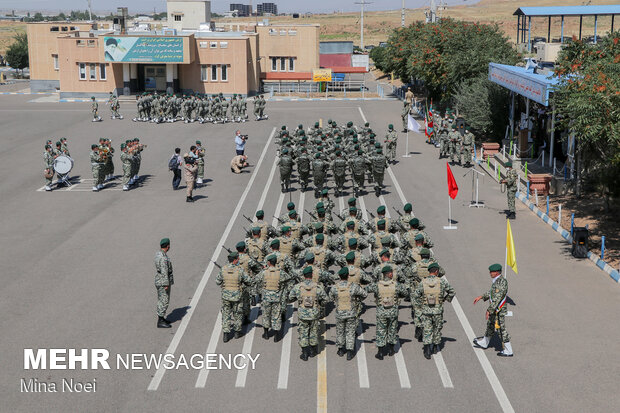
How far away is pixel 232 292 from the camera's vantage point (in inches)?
535

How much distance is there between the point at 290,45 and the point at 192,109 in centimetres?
2415

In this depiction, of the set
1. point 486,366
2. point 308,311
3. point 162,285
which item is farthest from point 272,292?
point 486,366

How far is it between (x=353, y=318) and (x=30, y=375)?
216 inches

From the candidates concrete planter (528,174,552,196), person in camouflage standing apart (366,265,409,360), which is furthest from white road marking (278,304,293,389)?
concrete planter (528,174,552,196)

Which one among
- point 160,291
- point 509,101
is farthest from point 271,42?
point 160,291

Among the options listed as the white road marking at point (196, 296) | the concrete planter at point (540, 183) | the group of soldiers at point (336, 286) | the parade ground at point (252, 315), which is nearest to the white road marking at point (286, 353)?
the parade ground at point (252, 315)

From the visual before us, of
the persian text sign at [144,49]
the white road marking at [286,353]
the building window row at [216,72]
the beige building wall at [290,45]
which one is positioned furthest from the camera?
the beige building wall at [290,45]

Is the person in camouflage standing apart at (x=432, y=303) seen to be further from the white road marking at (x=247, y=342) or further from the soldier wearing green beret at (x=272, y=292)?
the white road marking at (x=247, y=342)

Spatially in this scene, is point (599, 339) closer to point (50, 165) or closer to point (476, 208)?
point (476, 208)

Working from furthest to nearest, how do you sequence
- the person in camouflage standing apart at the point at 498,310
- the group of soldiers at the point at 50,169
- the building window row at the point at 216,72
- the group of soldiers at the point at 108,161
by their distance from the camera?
the building window row at the point at 216,72
the group of soldiers at the point at 50,169
the group of soldiers at the point at 108,161
the person in camouflage standing apart at the point at 498,310

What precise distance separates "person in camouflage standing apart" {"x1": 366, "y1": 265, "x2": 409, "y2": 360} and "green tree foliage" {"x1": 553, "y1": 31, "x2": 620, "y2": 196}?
806cm

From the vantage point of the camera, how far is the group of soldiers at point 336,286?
12.9 metres

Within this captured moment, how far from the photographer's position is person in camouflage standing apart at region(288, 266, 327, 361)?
12875mm

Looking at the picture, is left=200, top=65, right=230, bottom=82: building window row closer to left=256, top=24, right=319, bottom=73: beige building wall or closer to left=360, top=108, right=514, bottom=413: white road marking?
left=256, top=24, right=319, bottom=73: beige building wall
